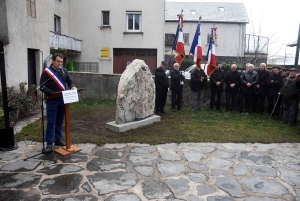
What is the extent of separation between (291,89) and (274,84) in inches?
33.4

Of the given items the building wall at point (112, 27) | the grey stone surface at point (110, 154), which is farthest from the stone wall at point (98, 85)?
the building wall at point (112, 27)

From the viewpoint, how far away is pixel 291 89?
7.81 meters

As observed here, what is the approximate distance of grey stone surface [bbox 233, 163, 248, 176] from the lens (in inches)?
178

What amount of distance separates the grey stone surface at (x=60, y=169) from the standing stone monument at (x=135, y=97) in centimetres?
223

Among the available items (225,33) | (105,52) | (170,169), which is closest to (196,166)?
(170,169)

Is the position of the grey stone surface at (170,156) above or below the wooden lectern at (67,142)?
below

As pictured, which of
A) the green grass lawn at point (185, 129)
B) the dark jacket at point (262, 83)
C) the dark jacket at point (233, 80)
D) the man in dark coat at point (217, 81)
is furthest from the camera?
the man in dark coat at point (217, 81)

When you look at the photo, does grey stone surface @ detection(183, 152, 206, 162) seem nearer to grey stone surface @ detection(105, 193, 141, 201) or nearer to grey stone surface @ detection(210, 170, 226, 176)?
grey stone surface @ detection(210, 170, 226, 176)

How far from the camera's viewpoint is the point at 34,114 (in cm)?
862

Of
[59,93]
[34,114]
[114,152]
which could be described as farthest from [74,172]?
[34,114]

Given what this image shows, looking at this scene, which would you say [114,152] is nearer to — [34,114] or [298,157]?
[298,157]

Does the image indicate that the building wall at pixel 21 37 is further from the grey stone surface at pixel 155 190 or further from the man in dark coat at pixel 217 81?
the man in dark coat at pixel 217 81

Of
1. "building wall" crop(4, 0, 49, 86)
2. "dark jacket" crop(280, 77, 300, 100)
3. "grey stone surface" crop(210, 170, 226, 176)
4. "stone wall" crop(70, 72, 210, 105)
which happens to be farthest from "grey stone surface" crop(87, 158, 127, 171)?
"stone wall" crop(70, 72, 210, 105)

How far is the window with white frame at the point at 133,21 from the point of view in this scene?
19.3m
